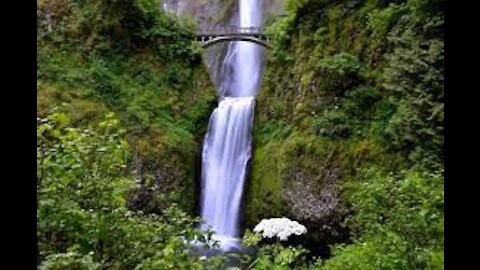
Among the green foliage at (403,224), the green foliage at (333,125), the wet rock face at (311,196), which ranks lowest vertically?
the wet rock face at (311,196)

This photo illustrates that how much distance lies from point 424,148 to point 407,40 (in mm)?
2369

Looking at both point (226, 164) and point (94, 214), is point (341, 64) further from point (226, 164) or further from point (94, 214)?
point (94, 214)

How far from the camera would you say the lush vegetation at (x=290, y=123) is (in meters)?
3.58

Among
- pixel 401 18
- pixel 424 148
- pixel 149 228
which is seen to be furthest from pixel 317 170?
pixel 149 228

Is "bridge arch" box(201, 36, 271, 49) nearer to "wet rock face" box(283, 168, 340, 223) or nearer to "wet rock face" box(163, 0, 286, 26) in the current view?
"wet rock face" box(163, 0, 286, 26)

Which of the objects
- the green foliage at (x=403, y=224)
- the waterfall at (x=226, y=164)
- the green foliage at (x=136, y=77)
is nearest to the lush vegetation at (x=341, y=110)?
the waterfall at (x=226, y=164)

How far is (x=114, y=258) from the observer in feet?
9.29

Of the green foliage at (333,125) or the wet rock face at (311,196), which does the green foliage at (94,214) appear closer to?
Answer: the wet rock face at (311,196)

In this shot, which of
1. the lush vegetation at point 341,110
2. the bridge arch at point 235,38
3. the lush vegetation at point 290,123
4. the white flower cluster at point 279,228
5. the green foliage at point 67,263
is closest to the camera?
the green foliage at point 67,263

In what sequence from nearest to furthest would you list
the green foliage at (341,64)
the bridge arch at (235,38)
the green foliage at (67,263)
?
the green foliage at (67,263) → the green foliage at (341,64) → the bridge arch at (235,38)

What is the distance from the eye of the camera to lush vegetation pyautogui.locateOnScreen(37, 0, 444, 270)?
11.7ft

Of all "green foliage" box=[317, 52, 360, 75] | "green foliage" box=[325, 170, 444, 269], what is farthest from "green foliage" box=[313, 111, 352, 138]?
"green foliage" box=[325, 170, 444, 269]

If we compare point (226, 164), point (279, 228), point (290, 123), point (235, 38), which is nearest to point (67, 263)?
point (279, 228)
